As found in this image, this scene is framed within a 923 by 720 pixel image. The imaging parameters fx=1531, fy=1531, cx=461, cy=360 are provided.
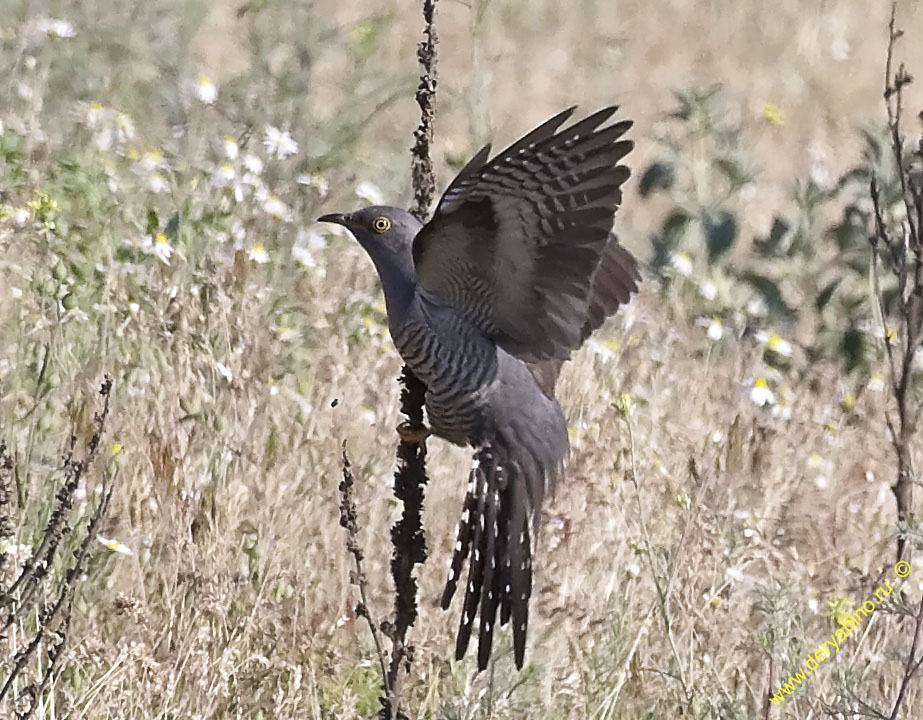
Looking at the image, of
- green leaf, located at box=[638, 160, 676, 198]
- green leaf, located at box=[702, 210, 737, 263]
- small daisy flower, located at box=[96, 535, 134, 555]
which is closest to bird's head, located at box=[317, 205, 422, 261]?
small daisy flower, located at box=[96, 535, 134, 555]

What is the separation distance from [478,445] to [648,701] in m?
0.83

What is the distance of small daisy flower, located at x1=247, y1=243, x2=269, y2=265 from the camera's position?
4941 mm

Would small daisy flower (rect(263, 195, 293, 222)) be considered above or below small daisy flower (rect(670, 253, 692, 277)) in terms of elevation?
below

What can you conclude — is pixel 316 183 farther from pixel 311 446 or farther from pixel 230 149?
pixel 311 446

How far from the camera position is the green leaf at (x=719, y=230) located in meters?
6.63

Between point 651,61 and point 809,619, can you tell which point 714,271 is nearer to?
point 809,619

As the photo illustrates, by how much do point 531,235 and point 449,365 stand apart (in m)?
0.42

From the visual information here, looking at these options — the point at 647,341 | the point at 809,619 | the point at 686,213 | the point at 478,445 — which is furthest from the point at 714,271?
the point at 478,445

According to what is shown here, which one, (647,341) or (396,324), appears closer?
(396,324)

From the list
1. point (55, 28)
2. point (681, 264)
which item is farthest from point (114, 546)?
point (681, 264)

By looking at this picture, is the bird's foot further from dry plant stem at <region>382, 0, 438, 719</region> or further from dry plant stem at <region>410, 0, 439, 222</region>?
dry plant stem at <region>410, 0, 439, 222</region>

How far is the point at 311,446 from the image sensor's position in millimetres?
4520

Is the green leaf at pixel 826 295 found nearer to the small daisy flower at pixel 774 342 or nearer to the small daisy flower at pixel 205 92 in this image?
the small daisy flower at pixel 774 342

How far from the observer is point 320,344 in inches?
202
